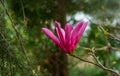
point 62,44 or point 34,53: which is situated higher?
point 62,44

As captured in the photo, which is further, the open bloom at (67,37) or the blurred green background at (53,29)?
the blurred green background at (53,29)

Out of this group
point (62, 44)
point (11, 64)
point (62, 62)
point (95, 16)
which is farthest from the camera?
point (95, 16)

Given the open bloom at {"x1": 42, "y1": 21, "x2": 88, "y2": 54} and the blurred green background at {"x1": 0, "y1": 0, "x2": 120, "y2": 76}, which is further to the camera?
the blurred green background at {"x1": 0, "y1": 0, "x2": 120, "y2": 76}

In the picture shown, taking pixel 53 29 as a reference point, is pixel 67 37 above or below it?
above

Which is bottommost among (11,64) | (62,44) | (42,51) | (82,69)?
(82,69)

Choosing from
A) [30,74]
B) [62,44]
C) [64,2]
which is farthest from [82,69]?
[62,44]

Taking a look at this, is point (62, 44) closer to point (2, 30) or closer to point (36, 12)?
point (2, 30)

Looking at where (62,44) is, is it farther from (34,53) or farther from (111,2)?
(111,2)

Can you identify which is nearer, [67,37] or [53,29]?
[67,37]

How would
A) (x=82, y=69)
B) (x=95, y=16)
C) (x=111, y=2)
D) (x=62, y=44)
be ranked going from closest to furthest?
1. (x=62, y=44)
2. (x=95, y=16)
3. (x=82, y=69)
4. (x=111, y=2)

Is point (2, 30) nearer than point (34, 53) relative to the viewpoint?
Yes
